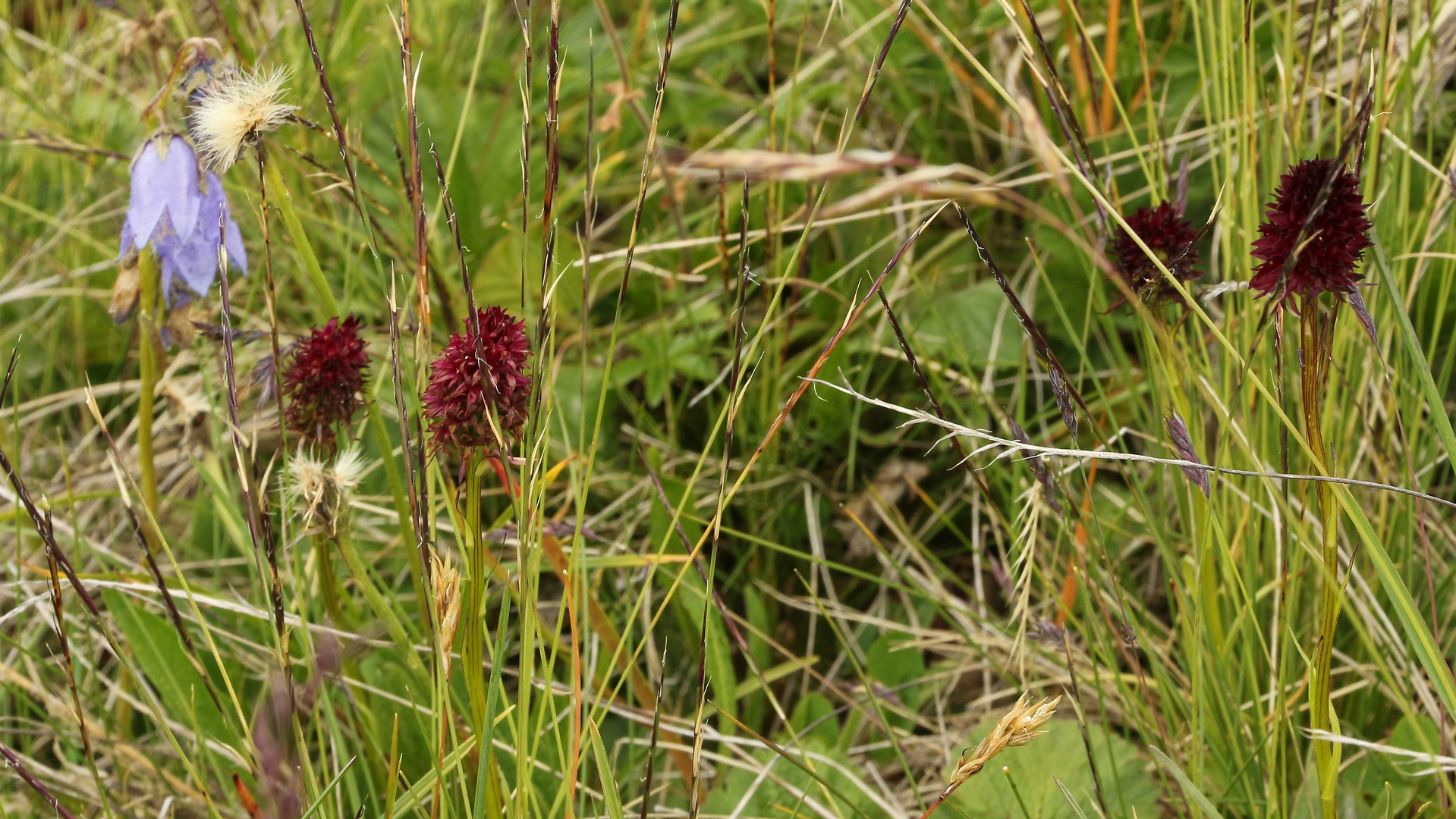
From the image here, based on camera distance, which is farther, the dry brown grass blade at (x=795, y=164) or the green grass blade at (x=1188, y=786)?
the green grass blade at (x=1188, y=786)

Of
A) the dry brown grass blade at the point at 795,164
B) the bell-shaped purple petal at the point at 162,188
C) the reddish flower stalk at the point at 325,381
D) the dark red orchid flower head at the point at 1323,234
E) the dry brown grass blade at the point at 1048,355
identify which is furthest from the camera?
the bell-shaped purple petal at the point at 162,188

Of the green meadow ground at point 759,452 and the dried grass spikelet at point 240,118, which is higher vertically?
the dried grass spikelet at point 240,118

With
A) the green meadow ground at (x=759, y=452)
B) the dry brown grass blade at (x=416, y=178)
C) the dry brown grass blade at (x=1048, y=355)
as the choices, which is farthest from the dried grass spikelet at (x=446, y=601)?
the dry brown grass blade at (x=1048, y=355)

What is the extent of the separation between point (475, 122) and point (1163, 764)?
60.9 inches

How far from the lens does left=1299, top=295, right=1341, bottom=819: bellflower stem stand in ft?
2.30

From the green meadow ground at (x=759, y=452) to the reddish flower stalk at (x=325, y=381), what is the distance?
30 millimetres

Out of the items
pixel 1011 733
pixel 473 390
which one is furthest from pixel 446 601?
pixel 1011 733

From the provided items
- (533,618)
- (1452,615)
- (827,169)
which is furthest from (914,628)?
(827,169)

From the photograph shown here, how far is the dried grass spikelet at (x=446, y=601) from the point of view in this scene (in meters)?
0.75

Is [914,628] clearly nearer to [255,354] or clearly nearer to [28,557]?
[255,354]

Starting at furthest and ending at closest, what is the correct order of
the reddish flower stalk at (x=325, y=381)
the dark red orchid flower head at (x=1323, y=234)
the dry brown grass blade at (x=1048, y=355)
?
the reddish flower stalk at (x=325, y=381), the dry brown grass blade at (x=1048, y=355), the dark red orchid flower head at (x=1323, y=234)

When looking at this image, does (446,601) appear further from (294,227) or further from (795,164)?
(795,164)

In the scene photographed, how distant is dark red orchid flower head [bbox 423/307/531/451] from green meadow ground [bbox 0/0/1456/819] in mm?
47

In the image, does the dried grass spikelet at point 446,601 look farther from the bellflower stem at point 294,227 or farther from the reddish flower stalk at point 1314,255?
the reddish flower stalk at point 1314,255
